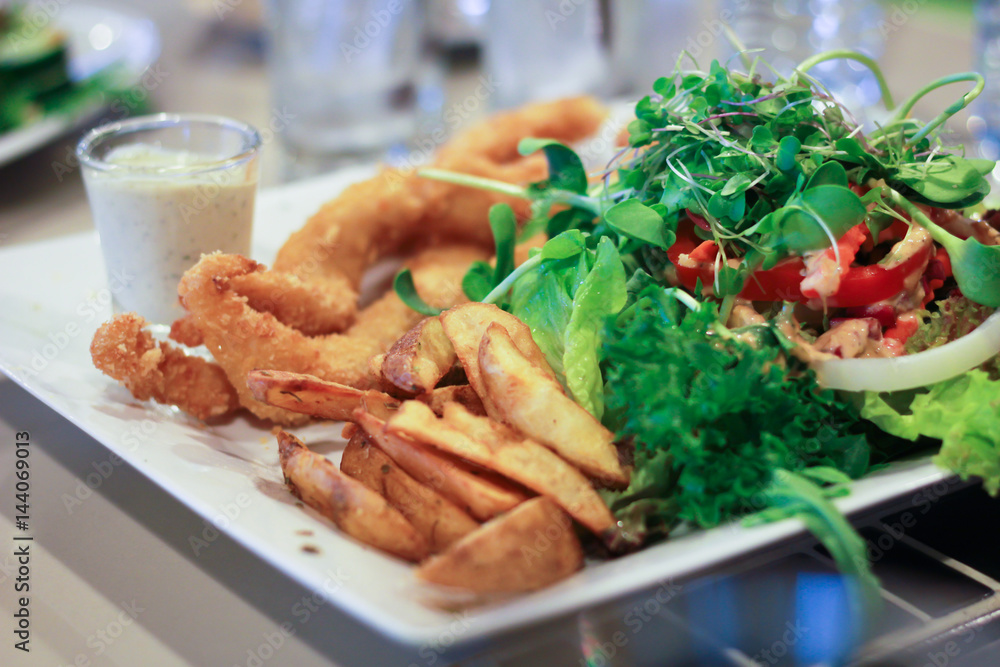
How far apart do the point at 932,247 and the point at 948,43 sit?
413cm

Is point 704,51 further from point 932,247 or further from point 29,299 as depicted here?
point 29,299

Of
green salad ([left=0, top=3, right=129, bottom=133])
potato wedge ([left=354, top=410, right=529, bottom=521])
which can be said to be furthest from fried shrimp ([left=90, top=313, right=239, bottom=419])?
green salad ([left=0, top=3, right=129, bottom=133])

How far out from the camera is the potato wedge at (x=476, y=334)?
66.8 inches

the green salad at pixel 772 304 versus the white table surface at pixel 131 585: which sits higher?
the green salad at pixel 772 304

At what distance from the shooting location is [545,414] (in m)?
1.55

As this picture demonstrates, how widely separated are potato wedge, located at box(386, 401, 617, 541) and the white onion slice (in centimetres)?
57

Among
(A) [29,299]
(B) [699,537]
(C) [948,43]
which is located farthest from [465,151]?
(C) [948,43]

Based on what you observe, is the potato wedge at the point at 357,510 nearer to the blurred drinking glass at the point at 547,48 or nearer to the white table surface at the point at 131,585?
the white table surface at the point at 131,585

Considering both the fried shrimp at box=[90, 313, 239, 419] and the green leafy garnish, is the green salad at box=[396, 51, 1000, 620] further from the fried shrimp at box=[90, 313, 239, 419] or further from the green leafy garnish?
the fried shrimp at box=[90, 313, 239, 419]

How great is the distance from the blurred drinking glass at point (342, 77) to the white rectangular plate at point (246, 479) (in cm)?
165

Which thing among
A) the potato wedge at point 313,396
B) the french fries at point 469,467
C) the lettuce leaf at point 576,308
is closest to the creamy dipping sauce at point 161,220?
the potato wedge at point 313,396

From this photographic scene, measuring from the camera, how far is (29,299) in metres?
2.38

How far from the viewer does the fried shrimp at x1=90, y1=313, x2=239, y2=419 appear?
75.8 inches

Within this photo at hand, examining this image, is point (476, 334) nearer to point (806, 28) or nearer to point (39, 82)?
point (39, 82)
